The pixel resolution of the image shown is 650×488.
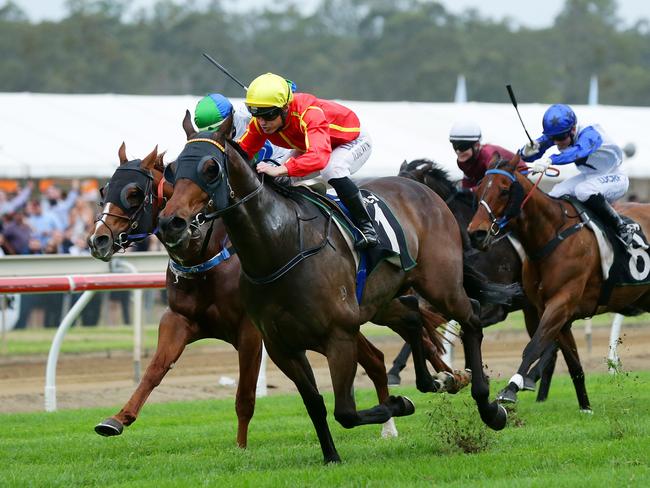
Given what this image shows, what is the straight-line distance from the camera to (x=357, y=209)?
6285mm

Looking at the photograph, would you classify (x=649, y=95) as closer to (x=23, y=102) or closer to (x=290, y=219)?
(x=23, y=102)

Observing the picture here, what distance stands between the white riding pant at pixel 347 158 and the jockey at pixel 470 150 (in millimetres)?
2043

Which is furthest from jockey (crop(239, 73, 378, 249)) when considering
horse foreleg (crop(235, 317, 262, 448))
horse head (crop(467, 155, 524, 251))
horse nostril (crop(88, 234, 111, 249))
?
horse head (crop(467, 155, 524, 251))

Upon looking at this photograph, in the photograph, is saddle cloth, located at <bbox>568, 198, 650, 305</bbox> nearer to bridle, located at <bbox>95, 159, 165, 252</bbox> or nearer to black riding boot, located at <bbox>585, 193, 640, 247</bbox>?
black riding boot, located at <bbox>585, 193, 640, 247</bbox>

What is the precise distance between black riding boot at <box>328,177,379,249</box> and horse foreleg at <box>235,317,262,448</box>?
1.07m

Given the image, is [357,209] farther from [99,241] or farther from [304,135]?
[99,241]

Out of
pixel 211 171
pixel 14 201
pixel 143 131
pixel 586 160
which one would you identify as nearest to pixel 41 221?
pixel 14 201

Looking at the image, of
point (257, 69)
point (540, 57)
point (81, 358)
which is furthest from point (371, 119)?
point (540, 57)

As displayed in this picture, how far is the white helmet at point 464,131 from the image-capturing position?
8875 millimetres

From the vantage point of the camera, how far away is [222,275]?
23.0 ft

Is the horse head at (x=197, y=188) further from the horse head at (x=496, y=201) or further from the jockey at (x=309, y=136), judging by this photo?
the horse head at (x=496, y=201)

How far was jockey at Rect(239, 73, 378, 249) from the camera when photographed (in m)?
5.91

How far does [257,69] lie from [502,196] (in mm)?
59027

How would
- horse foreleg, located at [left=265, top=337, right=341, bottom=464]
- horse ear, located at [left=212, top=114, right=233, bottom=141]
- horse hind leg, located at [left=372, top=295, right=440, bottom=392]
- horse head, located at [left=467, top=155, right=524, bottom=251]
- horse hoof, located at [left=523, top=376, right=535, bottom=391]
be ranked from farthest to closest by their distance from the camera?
horse head, located at [left=467, top=155, right=524, bottom=251] < horse hoof, located at [left=523, top=376, right=535, bottom=391] < horse hind leg, located at [left=372, top=295, right=440, bottom=392] < horse foreleg, located at [left=265, top=337, right=341, bottom=464] < horse ear, located at [left=212, top=114, right=233, bottom=141]
